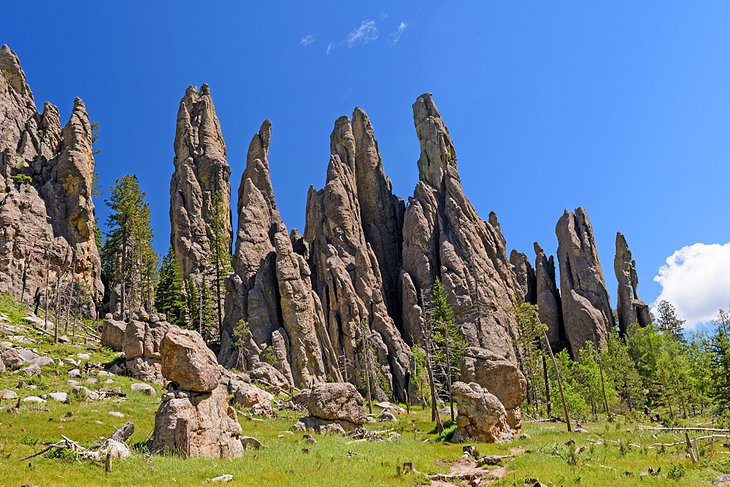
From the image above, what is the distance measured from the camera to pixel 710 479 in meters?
20.3

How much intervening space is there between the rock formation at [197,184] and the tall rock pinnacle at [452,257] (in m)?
38.0

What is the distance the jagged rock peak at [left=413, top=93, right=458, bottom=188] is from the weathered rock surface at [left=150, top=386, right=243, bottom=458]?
304 feet

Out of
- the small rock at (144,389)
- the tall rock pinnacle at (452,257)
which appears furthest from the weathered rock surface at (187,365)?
the tall rock pinnacle at (452,257)

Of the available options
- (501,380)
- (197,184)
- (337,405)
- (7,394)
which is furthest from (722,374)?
(197,184)

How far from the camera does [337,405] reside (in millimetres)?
38906

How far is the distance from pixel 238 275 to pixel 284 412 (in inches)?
1558

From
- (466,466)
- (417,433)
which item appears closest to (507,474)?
(466,466)

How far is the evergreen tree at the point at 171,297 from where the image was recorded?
265 feet

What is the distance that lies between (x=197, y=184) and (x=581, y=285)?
282ft

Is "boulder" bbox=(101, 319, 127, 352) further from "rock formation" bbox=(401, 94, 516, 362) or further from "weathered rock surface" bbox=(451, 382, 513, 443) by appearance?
"rock formation" bbox=(401, 94, 516, 362)

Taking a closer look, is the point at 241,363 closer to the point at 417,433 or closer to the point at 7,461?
the point at 417,433

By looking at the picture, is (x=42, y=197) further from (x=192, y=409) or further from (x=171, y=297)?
(x=192, y=409)

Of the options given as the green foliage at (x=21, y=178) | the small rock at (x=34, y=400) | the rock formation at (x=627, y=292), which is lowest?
the small rock at (x=34, y=400)

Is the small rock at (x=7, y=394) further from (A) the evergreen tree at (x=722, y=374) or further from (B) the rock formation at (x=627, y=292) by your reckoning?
(B) the rock formation at (x=627, y=292)
